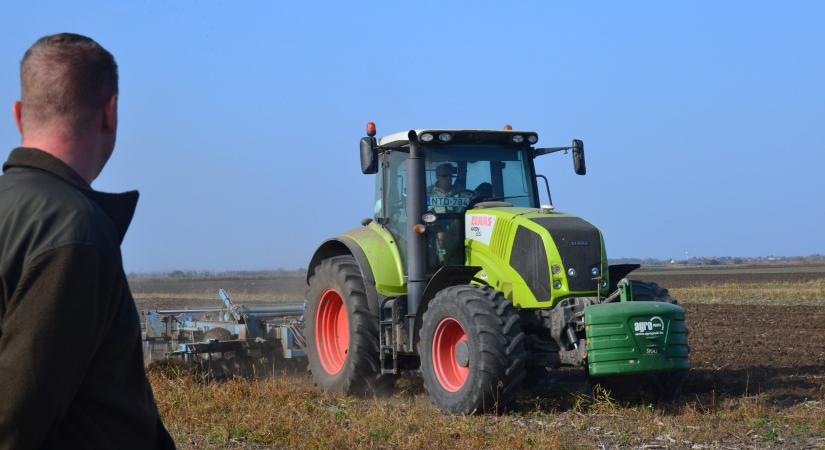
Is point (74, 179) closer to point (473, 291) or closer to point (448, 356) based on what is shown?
point (473, 291)

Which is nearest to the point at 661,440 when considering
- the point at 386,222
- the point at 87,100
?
the point at 386,222

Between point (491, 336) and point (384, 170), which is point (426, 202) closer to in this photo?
point (384, 170)

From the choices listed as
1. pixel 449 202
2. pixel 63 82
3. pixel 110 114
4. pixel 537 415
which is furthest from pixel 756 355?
pixel 63 82

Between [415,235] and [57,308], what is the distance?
7.36 metres

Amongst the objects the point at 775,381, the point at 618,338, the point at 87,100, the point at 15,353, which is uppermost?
the point at 87,100

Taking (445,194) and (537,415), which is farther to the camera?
(445,194)

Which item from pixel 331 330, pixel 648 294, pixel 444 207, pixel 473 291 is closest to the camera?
pixel 473 291

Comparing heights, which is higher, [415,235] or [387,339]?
[415,235]

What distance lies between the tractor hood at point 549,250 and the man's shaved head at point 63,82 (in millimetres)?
6804

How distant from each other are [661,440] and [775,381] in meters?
3.30

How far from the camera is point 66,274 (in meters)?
2.03

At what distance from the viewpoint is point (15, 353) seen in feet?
6.65

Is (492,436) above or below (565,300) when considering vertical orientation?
below

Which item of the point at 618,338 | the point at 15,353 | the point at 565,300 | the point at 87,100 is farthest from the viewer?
the point at 565,300
